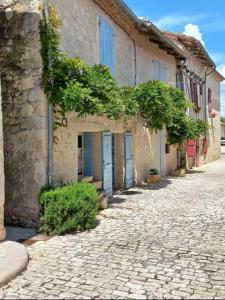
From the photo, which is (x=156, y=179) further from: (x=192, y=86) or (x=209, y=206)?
(x=192, y=86)

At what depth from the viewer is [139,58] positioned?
13688 millimetres

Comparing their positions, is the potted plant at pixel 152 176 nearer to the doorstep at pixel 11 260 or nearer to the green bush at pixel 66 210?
the green bush at pixel 66 210

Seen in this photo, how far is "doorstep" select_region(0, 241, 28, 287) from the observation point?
15.3 feet

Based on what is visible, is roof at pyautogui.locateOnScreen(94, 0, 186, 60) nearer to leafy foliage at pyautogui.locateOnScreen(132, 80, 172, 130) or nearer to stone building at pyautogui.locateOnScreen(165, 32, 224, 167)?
leafy foliage at pyautogui.locateOnScreen(132, 80, 172, 130)

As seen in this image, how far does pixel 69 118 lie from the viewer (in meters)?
8.33

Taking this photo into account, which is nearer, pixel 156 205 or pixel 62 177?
pixel 62 177

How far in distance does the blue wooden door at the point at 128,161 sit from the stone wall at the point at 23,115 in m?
4.93

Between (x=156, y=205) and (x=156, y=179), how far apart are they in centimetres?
433

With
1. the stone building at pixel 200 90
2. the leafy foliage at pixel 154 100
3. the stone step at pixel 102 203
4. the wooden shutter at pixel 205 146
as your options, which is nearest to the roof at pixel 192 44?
the stone building at pixel 200 90

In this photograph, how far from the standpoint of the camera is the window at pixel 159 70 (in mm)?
15336

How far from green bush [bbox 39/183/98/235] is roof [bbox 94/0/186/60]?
5516 mm

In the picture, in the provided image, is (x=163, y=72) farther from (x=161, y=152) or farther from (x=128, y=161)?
(x=128, y=161)

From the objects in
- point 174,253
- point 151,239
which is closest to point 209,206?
point 151,239

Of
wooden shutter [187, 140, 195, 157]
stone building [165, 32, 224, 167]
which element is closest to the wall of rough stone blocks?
stone building [165, 32, 224, 167]
